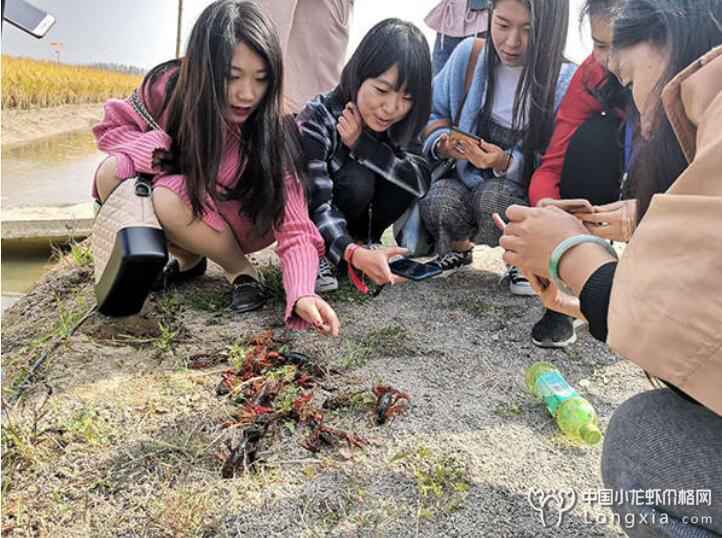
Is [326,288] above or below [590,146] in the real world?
below

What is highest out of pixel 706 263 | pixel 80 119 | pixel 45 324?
pixel 706 263

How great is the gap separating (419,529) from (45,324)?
65.8 inches

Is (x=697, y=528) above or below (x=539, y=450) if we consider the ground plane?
above

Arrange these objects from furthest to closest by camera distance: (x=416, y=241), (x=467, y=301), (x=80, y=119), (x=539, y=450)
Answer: (x=80, y=119)
(x=416, y=241)
(x=467, y=301)
(x=539, y=450)

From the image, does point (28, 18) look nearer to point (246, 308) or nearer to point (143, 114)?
point (143, 114)

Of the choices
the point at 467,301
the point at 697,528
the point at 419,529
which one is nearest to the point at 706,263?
the point at 697,528

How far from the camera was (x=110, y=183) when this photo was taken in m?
2.33

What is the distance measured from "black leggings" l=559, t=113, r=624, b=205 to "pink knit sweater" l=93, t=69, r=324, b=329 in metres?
0.97

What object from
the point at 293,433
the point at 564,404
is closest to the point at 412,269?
the point at 564,404

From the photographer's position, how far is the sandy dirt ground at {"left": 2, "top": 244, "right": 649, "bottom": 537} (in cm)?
139

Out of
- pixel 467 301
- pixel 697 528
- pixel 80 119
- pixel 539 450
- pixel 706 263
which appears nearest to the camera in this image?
pixel 706 263

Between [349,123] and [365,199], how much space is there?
335 mm

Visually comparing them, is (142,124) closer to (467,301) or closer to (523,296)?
(467,301)

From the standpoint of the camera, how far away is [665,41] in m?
1.16
